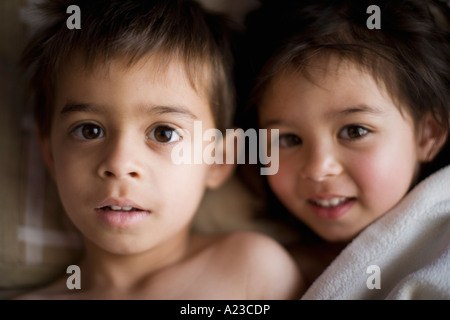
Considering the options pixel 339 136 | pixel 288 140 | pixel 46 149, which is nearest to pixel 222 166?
pixel 288 140

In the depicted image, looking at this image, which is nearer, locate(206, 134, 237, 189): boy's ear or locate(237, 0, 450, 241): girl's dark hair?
locate(237, 0, 450, 241): girl's dark hair

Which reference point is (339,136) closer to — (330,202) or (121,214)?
(330,202)

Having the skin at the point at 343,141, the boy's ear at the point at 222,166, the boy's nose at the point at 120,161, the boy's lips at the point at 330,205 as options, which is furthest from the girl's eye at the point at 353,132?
the boy's nose at the point at 120,161

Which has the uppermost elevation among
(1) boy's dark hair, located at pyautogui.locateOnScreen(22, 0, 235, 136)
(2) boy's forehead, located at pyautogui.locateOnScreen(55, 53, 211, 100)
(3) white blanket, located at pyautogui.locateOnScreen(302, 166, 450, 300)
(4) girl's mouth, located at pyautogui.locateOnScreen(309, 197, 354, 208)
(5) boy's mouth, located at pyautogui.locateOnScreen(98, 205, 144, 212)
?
(1) boy's dark hair, located at pyautogui.locateOnScreen(22, 0, 235, 136)

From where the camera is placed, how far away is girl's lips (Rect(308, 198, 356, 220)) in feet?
3.08

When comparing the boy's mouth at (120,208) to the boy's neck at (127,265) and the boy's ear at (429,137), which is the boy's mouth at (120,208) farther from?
the boy's ear at (429,137)

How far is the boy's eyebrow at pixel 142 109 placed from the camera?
33.0 inches

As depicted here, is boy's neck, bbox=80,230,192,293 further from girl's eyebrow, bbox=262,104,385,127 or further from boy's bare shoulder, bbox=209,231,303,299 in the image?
girl's eyebrow, bbox=262,104,385,127

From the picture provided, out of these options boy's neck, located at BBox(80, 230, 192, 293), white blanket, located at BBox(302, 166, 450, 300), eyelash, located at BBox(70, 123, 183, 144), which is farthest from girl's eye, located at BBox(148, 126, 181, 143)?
white blanket, located at BBox(302, 166, 450, 300)

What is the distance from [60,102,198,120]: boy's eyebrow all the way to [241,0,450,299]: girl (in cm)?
17
